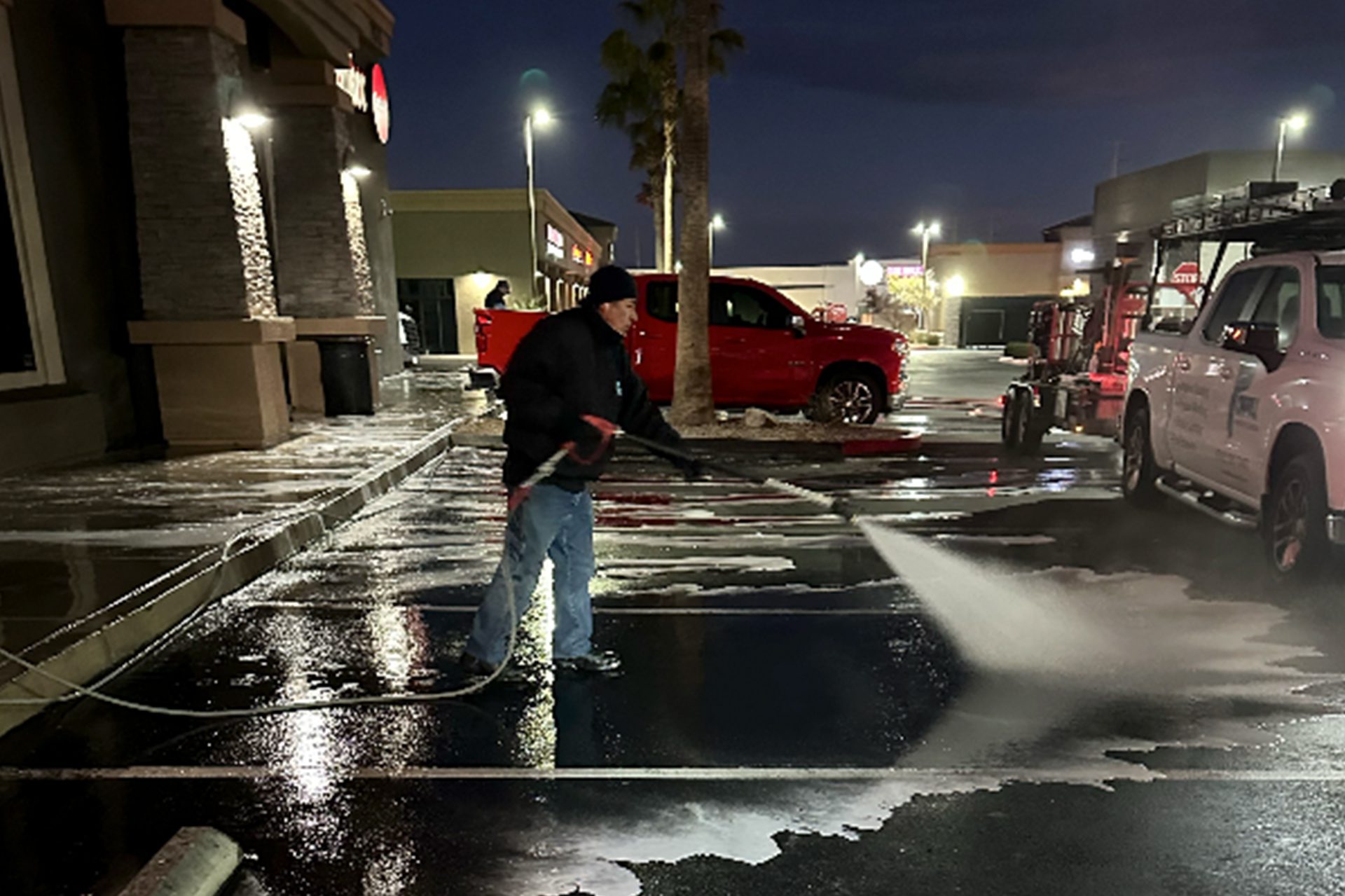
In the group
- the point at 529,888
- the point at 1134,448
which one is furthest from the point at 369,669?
the point at 1134,448

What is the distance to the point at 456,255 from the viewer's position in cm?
3356

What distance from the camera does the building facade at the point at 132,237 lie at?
8.97 metres

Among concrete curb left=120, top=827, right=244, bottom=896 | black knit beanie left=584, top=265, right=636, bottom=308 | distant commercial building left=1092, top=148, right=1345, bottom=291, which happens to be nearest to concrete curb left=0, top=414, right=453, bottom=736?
concrete curb left=120, top=827, right=244, bottom=896

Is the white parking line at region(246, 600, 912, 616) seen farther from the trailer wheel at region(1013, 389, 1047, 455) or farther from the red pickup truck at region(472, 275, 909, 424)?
the red pickup truck at region(472, 275, 909, 424)

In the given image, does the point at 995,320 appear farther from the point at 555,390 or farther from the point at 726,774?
the point at 726,774

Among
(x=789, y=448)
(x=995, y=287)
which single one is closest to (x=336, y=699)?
(x=789, y=448)

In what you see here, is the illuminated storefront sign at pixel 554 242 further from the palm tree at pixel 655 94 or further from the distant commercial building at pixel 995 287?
the distant commercial building at pixel 995 287

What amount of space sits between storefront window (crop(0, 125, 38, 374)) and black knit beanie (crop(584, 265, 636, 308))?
7.52 metres

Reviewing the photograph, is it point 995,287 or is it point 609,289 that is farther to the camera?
point 995,287

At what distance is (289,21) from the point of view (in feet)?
38.9

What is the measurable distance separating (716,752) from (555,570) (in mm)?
1263

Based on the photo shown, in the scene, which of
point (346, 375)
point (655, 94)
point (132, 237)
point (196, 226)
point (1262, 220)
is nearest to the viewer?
point (1262, 220)

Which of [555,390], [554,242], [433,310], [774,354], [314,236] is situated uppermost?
[554,242]

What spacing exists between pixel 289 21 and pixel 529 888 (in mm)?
12311
